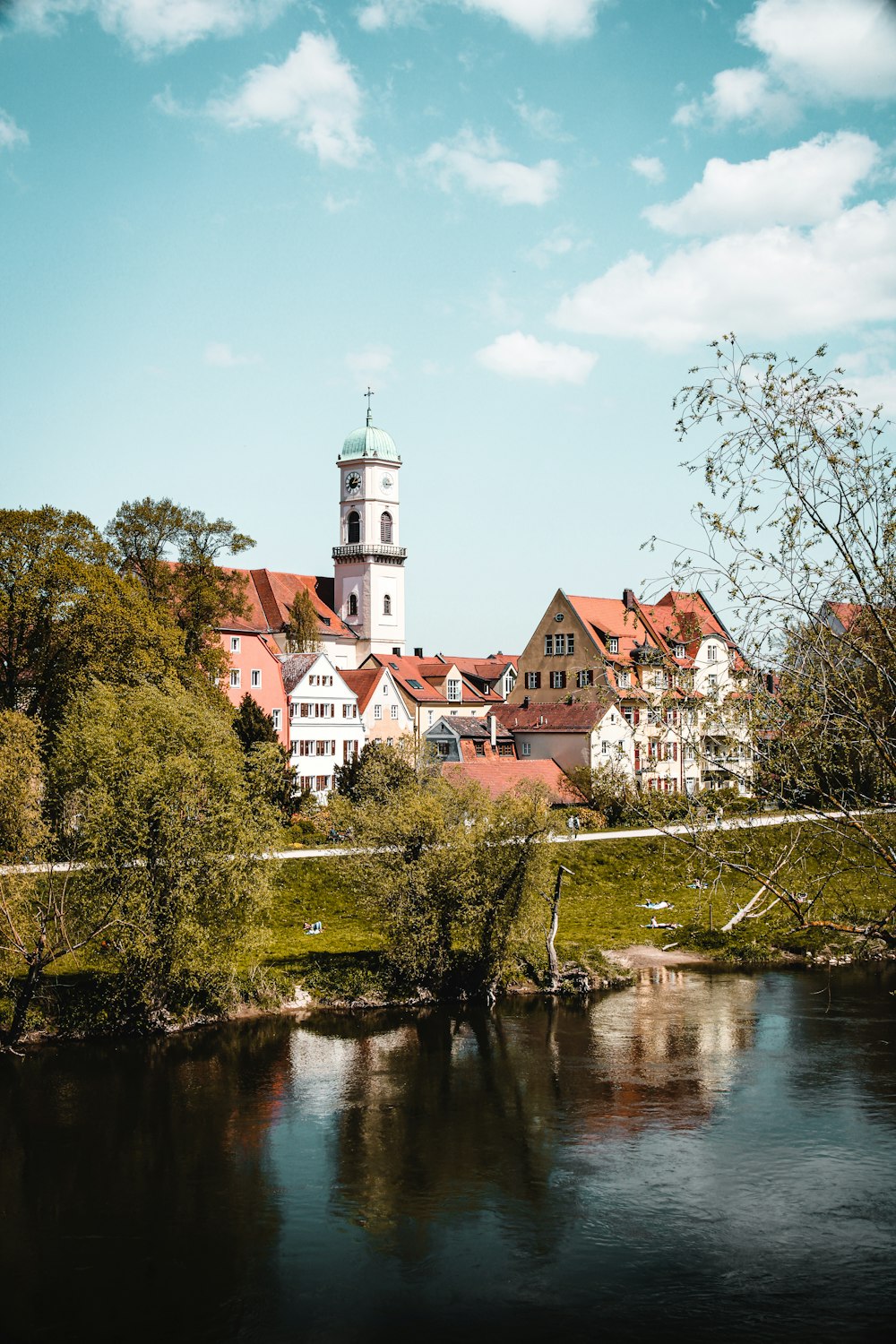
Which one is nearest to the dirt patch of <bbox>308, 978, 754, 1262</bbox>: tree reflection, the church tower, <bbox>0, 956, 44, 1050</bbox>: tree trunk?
<bbox>308, 978, 754, 1262</bbox>: tree reflection

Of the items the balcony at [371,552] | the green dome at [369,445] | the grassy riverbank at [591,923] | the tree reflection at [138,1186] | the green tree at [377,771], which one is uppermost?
the green dome at [369,445]

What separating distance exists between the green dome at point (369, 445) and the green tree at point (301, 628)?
2274 cm

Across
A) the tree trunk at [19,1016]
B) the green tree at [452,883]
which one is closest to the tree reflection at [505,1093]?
the green tree at [452,883]

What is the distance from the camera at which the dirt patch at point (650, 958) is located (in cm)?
3744

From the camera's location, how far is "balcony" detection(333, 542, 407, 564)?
89.9m

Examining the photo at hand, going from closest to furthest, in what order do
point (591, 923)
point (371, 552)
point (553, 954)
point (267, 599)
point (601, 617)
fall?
point (553, 954)
point (591, 923)
point (601, 617)
point (267, 599)
point (371, 552)

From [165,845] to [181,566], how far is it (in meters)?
22.7

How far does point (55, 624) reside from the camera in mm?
42250

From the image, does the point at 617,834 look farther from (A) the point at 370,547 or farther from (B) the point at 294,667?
(A) the point at 370,547

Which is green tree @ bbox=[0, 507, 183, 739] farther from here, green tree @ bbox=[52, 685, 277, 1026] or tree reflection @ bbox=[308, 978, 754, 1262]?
tree reflection @ bbox=[308, 978, 754, 1262]

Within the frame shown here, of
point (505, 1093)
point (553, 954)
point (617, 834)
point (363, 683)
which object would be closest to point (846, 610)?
point (505, 1093)

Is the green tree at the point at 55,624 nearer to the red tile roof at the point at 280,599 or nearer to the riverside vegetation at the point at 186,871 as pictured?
the riverside vegetation at the point at 186,871

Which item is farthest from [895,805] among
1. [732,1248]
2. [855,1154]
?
[855,1154]

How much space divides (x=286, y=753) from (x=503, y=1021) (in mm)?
23771
